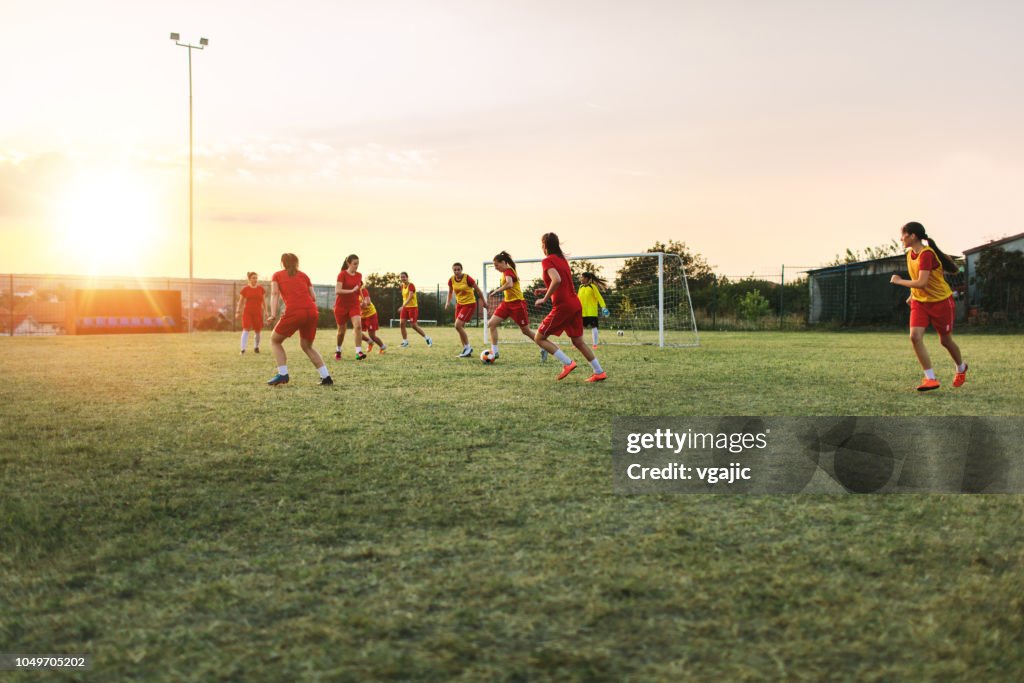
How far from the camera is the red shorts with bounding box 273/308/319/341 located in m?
9.72

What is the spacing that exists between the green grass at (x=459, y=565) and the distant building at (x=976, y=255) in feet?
97.3

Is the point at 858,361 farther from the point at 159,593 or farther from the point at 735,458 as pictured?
the point at 159,593

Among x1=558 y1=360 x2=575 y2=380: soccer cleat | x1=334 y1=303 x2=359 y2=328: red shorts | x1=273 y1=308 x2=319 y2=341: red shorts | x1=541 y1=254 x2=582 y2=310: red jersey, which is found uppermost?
x1=541 y1=254 x2=582 y2=310: red jersey

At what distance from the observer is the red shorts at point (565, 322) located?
32.2 ft

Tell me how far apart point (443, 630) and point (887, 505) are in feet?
8.81

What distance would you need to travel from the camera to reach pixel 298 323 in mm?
9859

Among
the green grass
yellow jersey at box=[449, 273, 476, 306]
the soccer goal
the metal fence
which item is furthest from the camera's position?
the metal fence

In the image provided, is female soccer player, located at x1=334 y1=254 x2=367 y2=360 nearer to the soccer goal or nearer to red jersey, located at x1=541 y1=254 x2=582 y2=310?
red jersey, located at x1=541 y1=254 x2=582 y2=310

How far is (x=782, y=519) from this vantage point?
367 cm

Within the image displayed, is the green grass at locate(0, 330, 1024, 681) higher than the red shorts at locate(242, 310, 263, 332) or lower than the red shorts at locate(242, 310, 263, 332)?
lower

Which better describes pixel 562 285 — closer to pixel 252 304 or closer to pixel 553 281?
pixel 553 281

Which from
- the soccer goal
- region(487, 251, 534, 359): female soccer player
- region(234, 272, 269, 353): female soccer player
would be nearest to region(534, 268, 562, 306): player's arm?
region(487, 251, 534, 359): female soccer player

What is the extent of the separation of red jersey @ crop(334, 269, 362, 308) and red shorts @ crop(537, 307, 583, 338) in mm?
5374

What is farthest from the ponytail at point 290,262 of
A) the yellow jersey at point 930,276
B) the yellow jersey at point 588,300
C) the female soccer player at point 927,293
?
the yellow jersey at point 588,300
